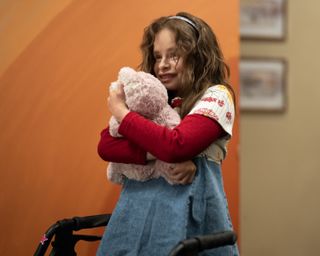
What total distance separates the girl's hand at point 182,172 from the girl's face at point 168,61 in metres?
0.29

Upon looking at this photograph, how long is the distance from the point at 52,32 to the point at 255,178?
132cm

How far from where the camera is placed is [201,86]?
1.39 meters

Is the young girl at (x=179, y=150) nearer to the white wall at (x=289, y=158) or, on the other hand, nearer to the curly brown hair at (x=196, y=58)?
the curly brown hair at (x=196, y=58)

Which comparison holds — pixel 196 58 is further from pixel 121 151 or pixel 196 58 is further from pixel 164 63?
pixel 121 151

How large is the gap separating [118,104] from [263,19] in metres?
1.41

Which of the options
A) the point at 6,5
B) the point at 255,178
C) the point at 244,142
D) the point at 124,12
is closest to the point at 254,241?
the point at 255,178

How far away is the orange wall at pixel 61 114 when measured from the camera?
6.01 ft

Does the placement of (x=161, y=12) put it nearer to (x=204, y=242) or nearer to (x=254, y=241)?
(x=204, y=242)

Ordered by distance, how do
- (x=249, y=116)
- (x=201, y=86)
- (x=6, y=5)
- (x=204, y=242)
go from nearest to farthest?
(x=204, y=242) < (x=201, y=86) < (x=6, y=5) < (x=249, y=116)

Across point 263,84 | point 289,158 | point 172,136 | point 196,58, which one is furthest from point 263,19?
point 172,136

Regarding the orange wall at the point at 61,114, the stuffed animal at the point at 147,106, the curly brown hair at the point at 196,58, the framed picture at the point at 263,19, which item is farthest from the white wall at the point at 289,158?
the stuffed animal at the point at 147,106

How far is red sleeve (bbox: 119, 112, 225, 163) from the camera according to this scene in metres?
1.21

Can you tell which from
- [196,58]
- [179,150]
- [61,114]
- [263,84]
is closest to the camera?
[179,150]

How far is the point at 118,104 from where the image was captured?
131 cm
